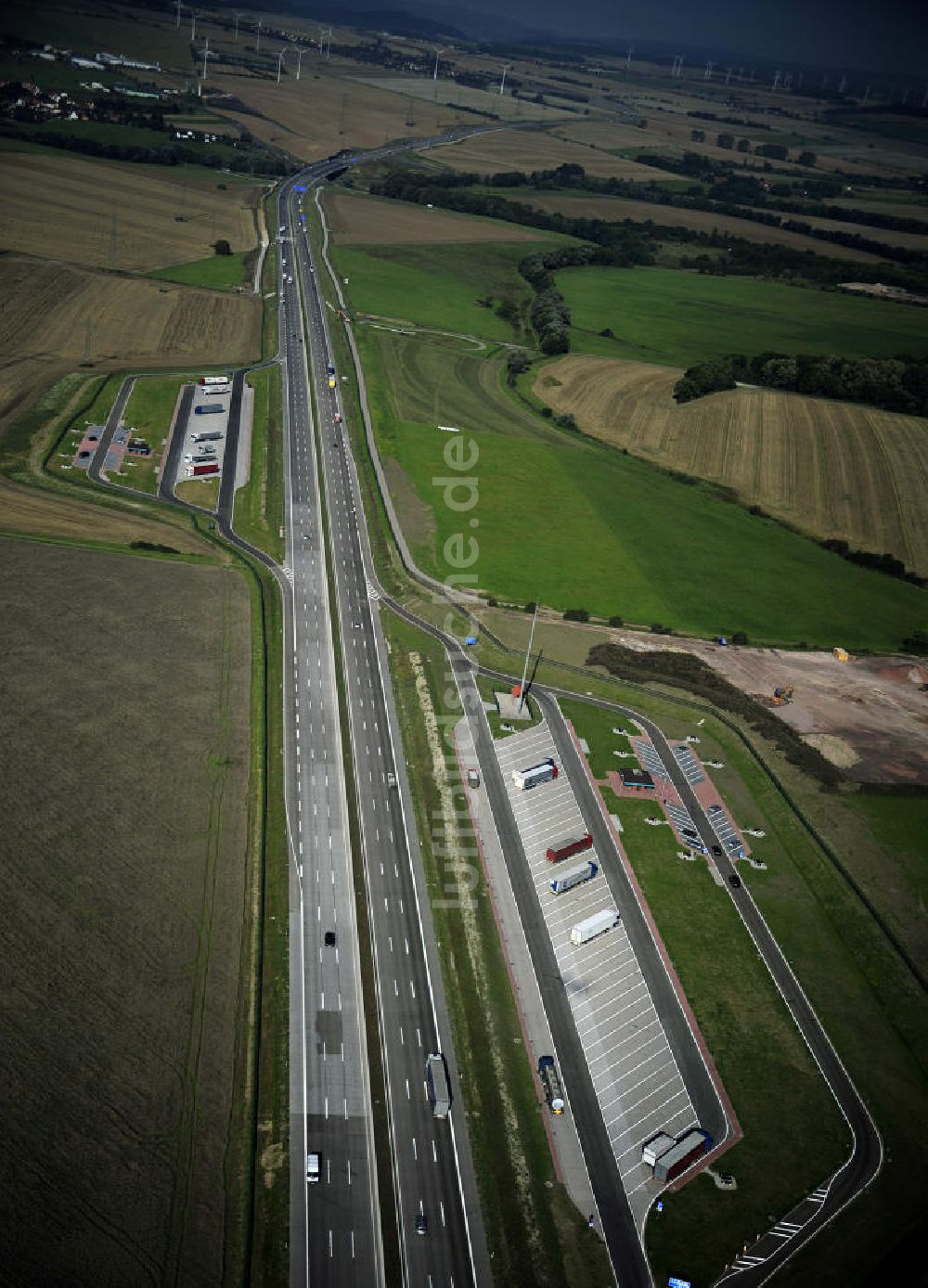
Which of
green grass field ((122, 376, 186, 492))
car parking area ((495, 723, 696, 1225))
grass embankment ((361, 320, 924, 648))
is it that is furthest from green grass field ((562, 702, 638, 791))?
green grass field ((122, 376, 186, 492))

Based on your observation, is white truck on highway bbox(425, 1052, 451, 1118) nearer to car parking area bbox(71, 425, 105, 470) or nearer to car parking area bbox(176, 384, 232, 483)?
car parking area bbox(176, 384, 232, 483)

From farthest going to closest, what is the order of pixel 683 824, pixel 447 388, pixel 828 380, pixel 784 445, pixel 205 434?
pixel 828 380 → pixel 447 388 → pixel 784 445 → pixel 205 434 → pixel 683 824

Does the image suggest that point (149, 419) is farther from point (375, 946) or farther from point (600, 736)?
point (375, 946)

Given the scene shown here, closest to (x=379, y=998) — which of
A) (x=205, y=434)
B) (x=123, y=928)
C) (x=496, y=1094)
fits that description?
(x=496, y=1094)

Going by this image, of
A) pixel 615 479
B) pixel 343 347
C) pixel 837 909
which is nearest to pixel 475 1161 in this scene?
pixel 837 909

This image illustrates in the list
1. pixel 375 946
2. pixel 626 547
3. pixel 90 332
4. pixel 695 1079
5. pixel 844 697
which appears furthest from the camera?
pixel 90 332

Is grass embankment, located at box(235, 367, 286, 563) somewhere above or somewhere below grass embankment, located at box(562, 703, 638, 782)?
above

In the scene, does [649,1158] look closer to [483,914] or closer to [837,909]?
[483,914]
